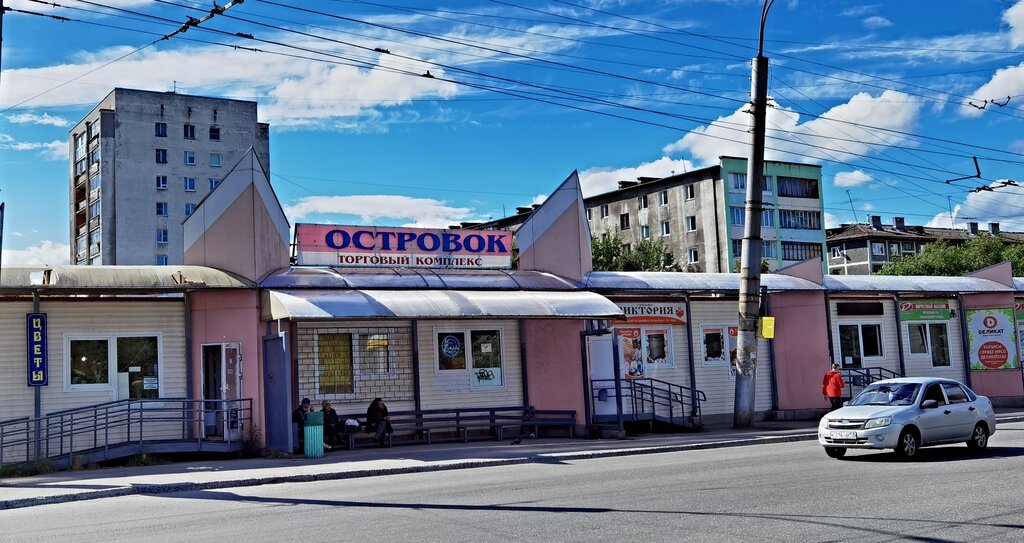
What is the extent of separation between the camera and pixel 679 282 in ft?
88.9

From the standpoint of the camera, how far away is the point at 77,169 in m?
82.6

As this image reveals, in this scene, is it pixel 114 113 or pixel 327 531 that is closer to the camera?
pixel 327 531

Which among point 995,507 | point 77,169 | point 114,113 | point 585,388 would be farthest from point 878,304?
point 77,169

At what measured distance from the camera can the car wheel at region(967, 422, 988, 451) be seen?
1778 centimetres

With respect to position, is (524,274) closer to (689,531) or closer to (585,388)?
(585,388)

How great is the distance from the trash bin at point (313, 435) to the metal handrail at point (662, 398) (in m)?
8.12

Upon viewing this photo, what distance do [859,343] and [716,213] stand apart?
53167mm

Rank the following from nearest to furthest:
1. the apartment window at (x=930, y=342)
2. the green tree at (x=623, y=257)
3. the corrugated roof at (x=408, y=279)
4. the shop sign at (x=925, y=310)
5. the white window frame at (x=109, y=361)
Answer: the white window frame at (x=109, y=361), the corrugated roof at (x=408, y=279), the shop sign at (x=925, y=310), the apartment window at (x=930, y=342), the green tree at (x=623, y=257)

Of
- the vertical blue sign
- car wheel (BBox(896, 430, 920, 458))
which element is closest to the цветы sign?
the vertical blue sign

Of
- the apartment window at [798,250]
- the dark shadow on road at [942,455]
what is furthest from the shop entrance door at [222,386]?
the apartment window at [798,250]

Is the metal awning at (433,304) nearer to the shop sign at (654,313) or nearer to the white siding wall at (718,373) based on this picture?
the shop sign at (654,313)

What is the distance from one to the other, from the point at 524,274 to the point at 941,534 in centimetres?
1680

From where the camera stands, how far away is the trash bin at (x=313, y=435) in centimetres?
1975

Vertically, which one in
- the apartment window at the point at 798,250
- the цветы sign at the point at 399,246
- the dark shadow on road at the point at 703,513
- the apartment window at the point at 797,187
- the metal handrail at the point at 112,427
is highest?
the apartment window at the point at 797,187
